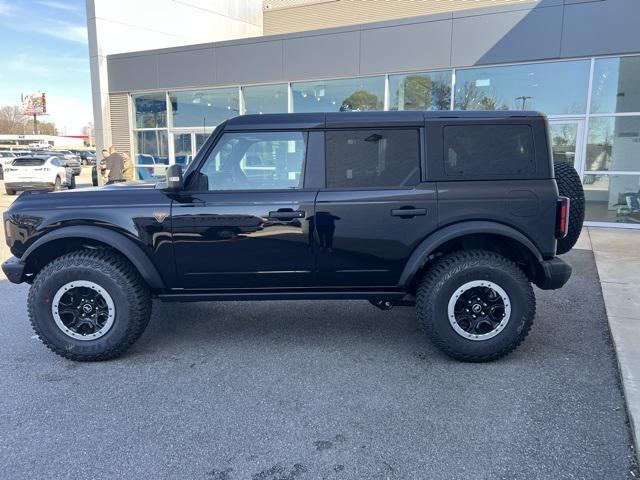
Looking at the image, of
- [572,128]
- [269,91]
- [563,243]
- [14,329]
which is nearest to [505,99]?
[572,128]

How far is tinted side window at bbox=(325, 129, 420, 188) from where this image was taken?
3.70 meters

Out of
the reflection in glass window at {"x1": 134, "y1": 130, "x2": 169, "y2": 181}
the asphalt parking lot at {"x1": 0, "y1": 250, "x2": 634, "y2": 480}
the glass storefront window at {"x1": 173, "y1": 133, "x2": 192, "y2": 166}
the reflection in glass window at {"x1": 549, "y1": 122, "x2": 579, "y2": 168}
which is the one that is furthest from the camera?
the reflection in glass window at {"x1": 134, "y1": 130, "x2": 169, "y2": 181}

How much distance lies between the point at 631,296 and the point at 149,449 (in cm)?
514

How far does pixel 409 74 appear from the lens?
11.4 meters

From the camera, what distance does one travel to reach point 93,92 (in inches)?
614

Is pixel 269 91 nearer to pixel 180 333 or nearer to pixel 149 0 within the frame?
pixel 149 0

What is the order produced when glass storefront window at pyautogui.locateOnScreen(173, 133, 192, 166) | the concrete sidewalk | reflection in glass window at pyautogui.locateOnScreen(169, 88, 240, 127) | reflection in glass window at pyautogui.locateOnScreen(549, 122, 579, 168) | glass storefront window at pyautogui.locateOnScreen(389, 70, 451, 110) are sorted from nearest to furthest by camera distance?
the concrete sidewalk → reflection in glass window at pyautogui.locateOnScreen(549, 122, 579, 168) → glass storefront window at pyautogui.locateOnScreen(389, 70, 451, 110) → reflection in glass window at pyautogui.locateOnScreen(169, 88, 240, 127) → glass storefront window at pyautogui.locateOnScreen(173, 133, 192, 166)

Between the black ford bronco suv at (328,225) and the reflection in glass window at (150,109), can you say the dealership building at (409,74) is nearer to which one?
the reflection in glass window at (150,109)

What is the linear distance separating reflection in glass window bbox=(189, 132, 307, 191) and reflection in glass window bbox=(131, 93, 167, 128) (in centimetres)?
1229

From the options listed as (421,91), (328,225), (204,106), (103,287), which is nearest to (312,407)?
(328,225)

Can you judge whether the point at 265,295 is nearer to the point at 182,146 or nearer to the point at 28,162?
the point at 182,146

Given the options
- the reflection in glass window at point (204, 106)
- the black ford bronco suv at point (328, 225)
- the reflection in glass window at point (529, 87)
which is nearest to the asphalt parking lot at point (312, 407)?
the black ford bronco suv at point (328, 225)

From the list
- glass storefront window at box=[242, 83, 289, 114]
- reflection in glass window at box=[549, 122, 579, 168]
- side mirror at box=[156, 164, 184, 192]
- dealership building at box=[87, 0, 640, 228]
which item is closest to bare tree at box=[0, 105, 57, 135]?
dealership building at box=[87, 0, 640, 228]

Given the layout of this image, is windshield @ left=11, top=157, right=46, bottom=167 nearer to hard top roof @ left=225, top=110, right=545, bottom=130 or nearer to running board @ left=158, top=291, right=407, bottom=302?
running board @ left=158, top=291, right=407, bottom=302
